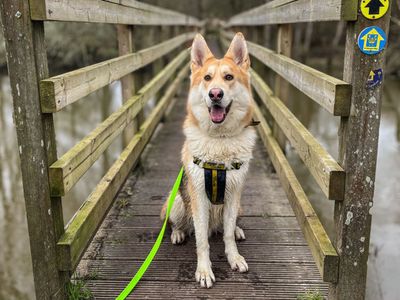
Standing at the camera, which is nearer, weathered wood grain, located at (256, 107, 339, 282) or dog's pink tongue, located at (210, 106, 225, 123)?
weathered wood grain, located at (256, 107, 339, 282)

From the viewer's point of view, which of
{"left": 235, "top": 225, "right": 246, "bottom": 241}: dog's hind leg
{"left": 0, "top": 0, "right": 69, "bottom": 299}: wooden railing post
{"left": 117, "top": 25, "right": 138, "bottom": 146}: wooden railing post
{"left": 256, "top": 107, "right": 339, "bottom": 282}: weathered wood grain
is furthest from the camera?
{"left": 117, "top": 25, "right": 138, "bottom": 146}: wooden railing post

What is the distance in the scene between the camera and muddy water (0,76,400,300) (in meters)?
4.55

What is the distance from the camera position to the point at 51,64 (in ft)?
73.8

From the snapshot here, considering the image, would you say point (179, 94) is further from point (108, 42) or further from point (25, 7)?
point (108, 42)

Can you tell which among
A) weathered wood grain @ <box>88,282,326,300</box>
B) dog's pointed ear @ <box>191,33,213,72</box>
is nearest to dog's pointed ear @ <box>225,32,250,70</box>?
dog's pointed ear @ <box>191,33,213,72</box>

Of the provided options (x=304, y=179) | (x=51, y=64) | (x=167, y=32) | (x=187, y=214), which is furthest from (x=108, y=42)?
(x=187, y=214)

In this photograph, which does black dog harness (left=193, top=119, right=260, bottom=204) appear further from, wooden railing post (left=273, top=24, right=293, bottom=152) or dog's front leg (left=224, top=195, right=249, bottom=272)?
wooden railing post (left=273, top=24, right=293, bottom=152)

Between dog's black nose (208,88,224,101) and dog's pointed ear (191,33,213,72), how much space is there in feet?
1.63

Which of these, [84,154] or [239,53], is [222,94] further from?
[84,154]

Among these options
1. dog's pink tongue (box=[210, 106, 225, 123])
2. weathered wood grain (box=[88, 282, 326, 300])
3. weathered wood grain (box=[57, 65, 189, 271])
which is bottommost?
weathered wood grain (box=[88, 282, 326, 300])

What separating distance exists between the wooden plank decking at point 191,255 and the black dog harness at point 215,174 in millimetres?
551

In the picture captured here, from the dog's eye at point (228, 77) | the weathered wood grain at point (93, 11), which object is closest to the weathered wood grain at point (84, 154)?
the weathered wood grain at point (93, 11)

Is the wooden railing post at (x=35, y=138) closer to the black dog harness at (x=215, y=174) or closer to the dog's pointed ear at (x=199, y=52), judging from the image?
the black dog harness at (x=215, y=174)

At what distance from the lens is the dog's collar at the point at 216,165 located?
115 inches
